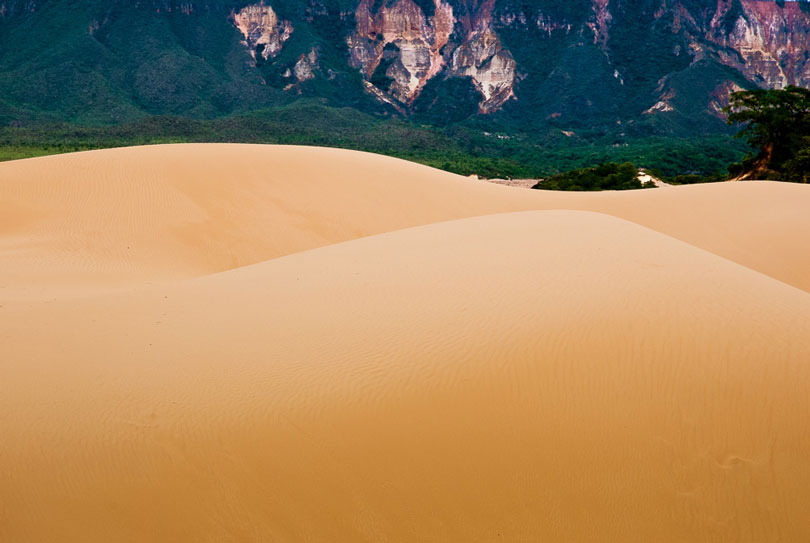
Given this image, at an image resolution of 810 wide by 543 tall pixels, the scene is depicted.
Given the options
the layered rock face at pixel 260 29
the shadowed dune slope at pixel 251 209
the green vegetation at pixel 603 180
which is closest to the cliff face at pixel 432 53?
the layered rock face at pixel 260 29

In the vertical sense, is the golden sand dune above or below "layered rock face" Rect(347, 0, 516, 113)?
above

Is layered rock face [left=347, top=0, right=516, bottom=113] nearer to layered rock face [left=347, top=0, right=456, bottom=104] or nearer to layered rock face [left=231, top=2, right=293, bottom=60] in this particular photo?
layered rock face [left=347, top=0, right=456, bottom=104]

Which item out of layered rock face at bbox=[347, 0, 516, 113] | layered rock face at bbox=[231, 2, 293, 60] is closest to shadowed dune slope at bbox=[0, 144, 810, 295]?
layered rock face at bbox=[231, 2, 293, 60]

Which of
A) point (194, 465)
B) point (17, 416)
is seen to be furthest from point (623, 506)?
point (17, 416)

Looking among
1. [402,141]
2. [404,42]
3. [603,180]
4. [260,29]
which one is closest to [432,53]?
[404,42]

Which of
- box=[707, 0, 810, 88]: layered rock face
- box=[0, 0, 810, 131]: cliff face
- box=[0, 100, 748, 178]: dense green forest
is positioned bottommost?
box=[0, 100, 748, 178]: dense green forest

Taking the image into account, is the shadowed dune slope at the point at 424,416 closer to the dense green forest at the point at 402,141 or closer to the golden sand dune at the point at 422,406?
the golden sand dune at the point at 422,406

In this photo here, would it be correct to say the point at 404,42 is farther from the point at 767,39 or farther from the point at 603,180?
the point at 603,180
